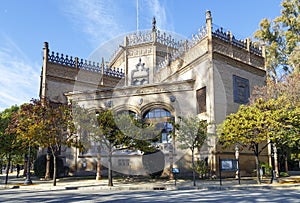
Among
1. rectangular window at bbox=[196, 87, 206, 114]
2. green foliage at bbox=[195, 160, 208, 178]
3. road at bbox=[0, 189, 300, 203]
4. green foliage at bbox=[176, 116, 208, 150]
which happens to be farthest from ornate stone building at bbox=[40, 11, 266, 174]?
road at bbox=[0, 189, 300, 203]

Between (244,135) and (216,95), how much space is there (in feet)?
A: 18.4

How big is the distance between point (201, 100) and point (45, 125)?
38.7 feet

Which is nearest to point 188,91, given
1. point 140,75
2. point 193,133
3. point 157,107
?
point 157,107

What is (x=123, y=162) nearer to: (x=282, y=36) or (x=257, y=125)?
(x=257, y=125)

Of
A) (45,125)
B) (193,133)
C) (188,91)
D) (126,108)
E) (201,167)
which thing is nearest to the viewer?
(193,133)

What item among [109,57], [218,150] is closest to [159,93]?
[218,150]

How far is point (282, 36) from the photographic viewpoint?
3177cm

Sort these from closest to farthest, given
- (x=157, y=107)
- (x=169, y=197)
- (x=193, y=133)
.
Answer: (x=169, y=197)
(x=193, y=133)
(x=157, y=107)

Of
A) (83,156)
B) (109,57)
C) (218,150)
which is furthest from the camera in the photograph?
(109,57)

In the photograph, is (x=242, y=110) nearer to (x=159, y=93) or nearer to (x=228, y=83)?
(x=228, y=83)

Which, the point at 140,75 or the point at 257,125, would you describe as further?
the point at 140,75

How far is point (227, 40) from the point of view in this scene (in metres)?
24.1

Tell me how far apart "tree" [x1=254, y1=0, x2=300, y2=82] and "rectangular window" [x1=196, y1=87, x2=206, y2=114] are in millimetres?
11878

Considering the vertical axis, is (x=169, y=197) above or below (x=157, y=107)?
below
